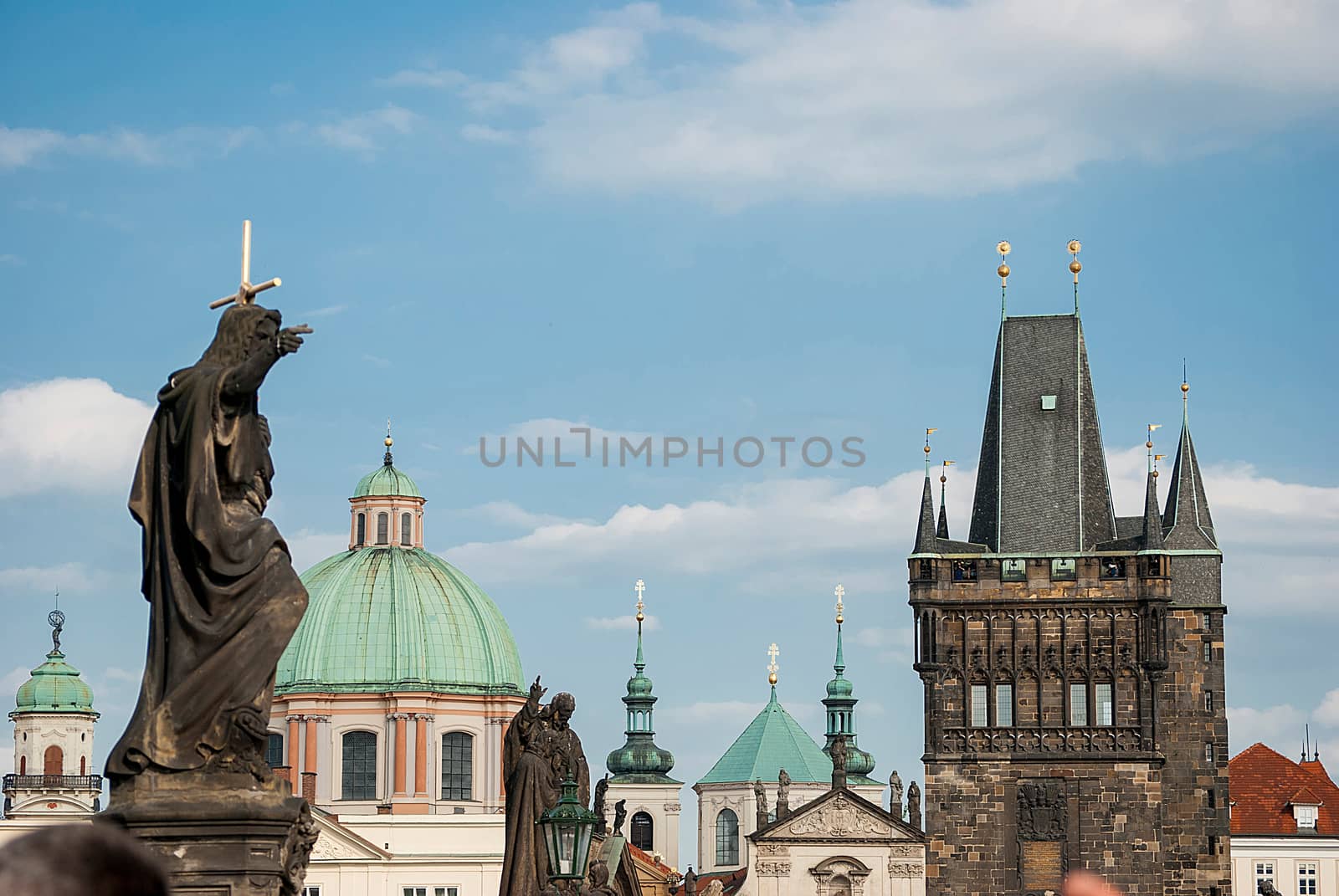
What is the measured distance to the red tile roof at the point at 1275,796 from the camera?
80.4 metres

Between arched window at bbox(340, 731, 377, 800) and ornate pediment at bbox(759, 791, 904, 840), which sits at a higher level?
arched window at bbox(340, 731, 377, 800)

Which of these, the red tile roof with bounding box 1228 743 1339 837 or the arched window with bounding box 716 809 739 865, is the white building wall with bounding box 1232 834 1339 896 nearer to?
the red tile roof with bounding box 1228 743 1339 837

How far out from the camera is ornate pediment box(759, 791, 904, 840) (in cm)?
8100

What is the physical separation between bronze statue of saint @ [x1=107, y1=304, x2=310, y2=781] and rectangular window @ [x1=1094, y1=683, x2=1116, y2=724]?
6271 centimetres

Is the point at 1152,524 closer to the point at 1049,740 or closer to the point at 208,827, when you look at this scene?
the point at 1049,740

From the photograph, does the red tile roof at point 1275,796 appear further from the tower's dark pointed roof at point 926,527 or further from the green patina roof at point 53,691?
the green patina roof at point 53,691

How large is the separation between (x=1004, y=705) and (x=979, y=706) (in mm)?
712

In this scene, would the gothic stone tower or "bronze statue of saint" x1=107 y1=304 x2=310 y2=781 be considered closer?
"bronze statue of saint" x1=107 y1=304 x2=310 y2=781

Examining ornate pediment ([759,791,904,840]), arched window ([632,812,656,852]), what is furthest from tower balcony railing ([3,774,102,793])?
arched window ([632,812,656,852])

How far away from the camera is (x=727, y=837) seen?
4995 inches

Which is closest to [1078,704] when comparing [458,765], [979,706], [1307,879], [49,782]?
[979,706]

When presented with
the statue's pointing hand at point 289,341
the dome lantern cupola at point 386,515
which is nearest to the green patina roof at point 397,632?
the dome lantern cupola at point 386,515

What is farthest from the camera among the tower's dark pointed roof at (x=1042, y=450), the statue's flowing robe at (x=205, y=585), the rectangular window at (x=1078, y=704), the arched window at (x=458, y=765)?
the arched window at (x=458, y=765)

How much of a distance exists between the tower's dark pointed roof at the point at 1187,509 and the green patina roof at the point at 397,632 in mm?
24324
